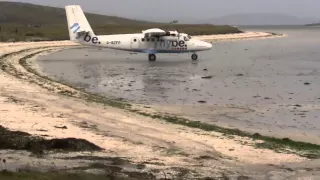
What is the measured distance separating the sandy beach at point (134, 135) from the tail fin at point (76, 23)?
30.5 metres

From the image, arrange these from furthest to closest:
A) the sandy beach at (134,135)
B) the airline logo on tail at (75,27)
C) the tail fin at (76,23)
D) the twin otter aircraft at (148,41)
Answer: the airline logo on tail at (75,27), the tail fin at (76,23), the twin otter aircraft at (148,41), the sandy beach at (134,135)

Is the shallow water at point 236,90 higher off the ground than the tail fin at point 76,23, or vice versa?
the tail fin at point 76,23

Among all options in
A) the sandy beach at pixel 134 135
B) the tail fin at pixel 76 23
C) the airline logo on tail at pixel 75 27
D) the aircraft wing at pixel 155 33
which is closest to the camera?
the sandy beach at pixel 134 135

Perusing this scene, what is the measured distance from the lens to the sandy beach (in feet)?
35.2

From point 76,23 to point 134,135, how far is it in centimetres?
3995

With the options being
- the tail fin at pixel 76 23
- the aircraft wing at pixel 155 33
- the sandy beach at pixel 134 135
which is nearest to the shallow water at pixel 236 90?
the sandy beach at pixel 134 135

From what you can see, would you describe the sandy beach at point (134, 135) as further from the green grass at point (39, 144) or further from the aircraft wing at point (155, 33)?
the aircraft wing at point (155, 33)

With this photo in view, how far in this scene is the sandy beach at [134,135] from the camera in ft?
35.2

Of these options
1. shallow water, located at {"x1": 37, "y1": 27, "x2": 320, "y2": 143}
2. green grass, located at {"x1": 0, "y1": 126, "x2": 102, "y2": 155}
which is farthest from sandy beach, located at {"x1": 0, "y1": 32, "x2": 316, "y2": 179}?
shallow water, located at {"x1": 37, "y1": 27, "x2": 320, "y2": 143}

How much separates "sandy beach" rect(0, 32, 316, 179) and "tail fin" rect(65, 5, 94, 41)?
30541mm

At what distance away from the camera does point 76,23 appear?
51938 mm

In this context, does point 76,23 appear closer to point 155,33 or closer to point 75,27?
point 75,27

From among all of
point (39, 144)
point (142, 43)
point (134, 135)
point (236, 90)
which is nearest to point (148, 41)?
point (142, 43)

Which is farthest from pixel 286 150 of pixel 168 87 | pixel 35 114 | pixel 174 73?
pixel 174 73
